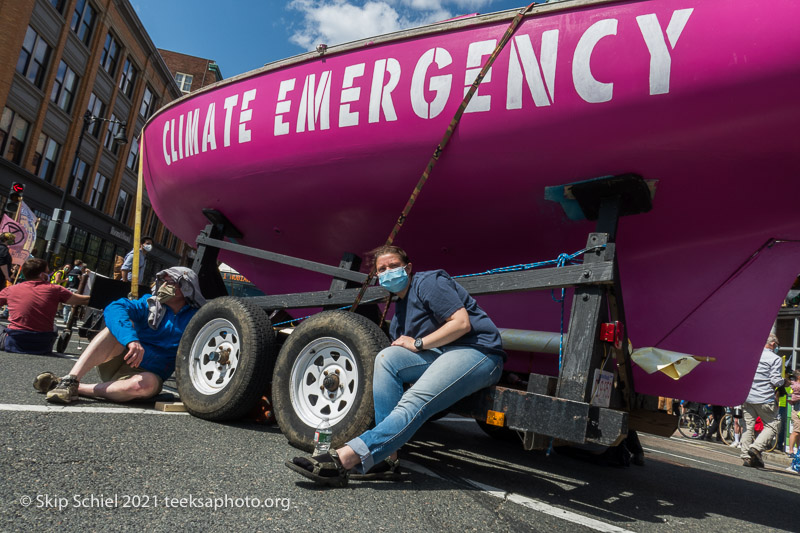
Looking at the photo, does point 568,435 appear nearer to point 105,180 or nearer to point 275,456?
point 275,456

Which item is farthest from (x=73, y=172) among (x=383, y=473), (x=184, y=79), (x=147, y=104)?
(x=383, y=473)

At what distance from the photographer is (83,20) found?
21.5 metres

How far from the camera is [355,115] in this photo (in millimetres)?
3342

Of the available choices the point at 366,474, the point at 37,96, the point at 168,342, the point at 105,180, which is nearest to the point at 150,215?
the point at 105,180

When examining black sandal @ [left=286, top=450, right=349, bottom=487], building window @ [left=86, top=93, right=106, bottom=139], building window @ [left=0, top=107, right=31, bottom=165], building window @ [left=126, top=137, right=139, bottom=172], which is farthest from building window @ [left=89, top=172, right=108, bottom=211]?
black sandal @ [left=286, top=450, right=349, bottom=487]

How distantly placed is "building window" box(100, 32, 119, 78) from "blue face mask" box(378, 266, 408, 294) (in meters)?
25.6

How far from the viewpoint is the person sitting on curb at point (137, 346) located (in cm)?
334

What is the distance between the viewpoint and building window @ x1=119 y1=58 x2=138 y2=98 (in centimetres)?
2545

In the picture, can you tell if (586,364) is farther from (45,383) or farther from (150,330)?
(45,383)

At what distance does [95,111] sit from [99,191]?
3.66m

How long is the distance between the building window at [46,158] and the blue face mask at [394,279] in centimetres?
2167

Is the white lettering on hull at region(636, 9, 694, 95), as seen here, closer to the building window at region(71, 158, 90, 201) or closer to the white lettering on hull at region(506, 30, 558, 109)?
the white lettering on hull at region(506, 30, 558, 109)

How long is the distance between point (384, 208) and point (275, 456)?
67.9 inches

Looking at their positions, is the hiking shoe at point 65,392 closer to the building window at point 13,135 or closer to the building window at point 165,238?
the building window at point 13,135
